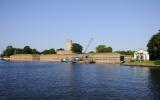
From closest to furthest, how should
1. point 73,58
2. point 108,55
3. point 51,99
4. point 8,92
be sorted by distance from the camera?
point 51,99 < point 8,92 < point 108,55 < point 73,58

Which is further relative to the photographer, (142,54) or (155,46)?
(142,54)

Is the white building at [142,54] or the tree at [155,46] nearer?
the tree at [155,46]

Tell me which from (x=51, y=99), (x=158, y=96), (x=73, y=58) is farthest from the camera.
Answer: (x=73, y=58)

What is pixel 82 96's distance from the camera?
34844mm

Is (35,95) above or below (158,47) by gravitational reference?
below

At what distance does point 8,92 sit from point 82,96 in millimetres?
9588

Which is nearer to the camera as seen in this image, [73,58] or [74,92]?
[74,92]

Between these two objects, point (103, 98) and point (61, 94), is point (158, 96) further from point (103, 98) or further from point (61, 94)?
point (61, 94)

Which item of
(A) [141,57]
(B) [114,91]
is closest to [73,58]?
(A) [141,57]

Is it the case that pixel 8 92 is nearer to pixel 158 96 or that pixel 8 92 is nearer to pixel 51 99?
pixel 51 99

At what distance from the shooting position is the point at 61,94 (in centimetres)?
3622

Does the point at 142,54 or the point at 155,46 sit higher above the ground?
the point at 155,46

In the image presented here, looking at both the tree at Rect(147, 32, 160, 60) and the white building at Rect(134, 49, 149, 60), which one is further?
the white building at Rect(134, 49, 149, 60)

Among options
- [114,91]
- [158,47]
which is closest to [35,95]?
[114,91]
